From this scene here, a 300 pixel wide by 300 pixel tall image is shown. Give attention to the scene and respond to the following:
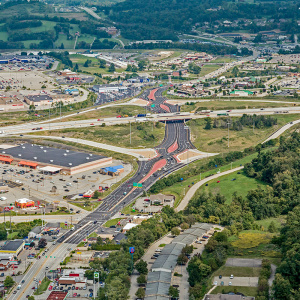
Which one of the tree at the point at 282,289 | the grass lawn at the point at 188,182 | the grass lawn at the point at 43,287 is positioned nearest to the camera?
the tree at the point at 282,289

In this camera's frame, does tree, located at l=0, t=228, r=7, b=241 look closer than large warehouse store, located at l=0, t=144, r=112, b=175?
Yes

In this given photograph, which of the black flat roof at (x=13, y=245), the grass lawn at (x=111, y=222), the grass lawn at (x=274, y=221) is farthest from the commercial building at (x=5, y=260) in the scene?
the grass lawn at (x=274, y=221)

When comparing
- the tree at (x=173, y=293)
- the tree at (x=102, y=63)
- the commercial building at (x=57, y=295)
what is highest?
the tree at (x=102, y=63)

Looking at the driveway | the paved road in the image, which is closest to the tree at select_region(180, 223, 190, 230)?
the paved road

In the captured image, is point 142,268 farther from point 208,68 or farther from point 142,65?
point 142,65

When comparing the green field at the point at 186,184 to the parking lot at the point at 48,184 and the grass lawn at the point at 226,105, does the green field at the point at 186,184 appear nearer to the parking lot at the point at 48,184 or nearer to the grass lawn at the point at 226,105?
the parking lot at the point at 48,184

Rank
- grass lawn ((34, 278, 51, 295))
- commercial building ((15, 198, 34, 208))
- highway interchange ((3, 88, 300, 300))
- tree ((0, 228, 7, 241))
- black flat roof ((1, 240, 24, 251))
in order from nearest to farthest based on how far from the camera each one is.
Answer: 1. grass lawn ((34, 278, 51, 295))
2. highway interchange ((3, 88, 300, 300))
3. black flat roof ((1, 240, 24, 251))
4. tree ((0, 228, 7, 241))
5. commercial building ((15, 198, 34, 208))

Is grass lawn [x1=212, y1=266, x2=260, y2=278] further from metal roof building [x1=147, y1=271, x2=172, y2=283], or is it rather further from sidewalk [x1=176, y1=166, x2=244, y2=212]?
sidewalk [x1=176, y1=166, x2=244, y2=212]
